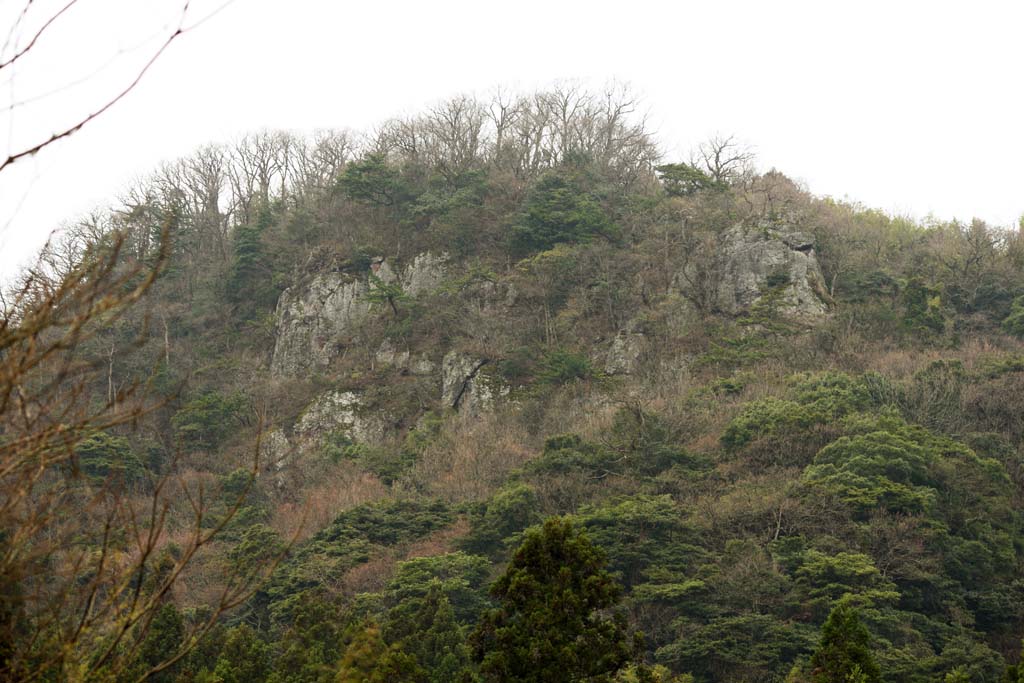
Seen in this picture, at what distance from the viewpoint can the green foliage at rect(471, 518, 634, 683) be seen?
12625 millimetres

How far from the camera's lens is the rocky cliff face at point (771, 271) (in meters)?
31.9

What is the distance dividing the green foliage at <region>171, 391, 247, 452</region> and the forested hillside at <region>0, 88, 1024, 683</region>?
0.33 feet

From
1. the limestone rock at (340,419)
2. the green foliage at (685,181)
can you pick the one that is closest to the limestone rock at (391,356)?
the limestone rock at (340,419)

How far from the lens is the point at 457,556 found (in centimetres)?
2134

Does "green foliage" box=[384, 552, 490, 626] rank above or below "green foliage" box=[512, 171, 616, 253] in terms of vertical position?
below

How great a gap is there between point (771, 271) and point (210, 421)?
57.0ft

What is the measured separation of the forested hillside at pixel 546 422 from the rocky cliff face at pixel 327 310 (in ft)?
0.37

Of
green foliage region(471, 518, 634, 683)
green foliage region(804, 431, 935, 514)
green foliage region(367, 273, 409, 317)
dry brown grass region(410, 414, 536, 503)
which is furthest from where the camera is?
green foliage region(367, 273, 409, 317)

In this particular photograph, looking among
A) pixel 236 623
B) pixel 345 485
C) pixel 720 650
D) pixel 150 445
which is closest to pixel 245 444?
pixel 150 445

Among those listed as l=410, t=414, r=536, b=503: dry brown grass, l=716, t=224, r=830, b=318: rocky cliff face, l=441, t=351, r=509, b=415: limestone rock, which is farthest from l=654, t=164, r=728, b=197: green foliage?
l=410, t=414, r=536, b=503: dry brown grass

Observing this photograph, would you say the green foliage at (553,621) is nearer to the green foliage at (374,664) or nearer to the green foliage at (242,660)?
the green foliage at (374,664)

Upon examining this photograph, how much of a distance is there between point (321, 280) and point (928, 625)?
2451 cm

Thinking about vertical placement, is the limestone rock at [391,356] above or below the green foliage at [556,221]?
below

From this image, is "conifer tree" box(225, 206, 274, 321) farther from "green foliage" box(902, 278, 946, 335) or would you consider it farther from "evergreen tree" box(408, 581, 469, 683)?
"evergreen tree" box(408, 581, 469, 683)
